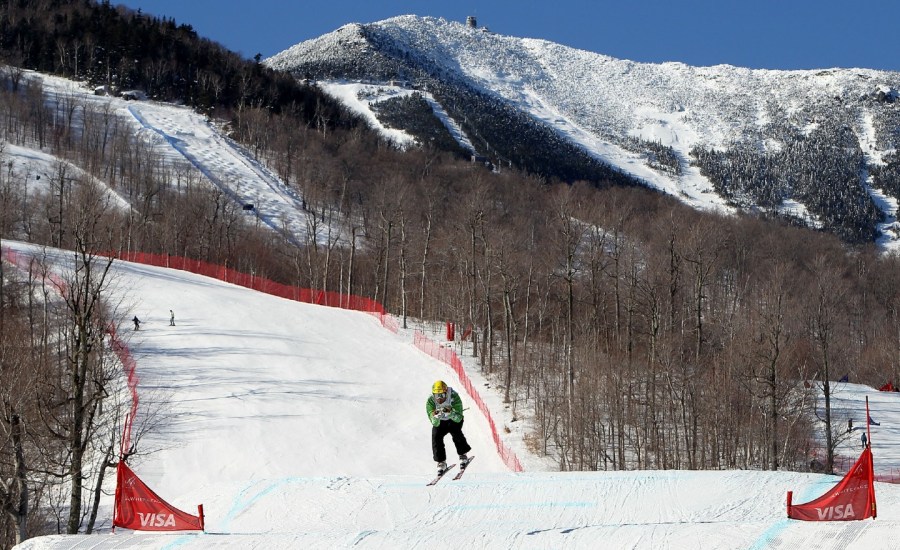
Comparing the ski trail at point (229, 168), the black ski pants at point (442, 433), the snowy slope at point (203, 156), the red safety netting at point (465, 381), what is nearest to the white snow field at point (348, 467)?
the red safety netting at point (465, 381)

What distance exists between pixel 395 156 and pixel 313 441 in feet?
348

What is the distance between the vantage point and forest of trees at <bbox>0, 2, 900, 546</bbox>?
28.6 metres

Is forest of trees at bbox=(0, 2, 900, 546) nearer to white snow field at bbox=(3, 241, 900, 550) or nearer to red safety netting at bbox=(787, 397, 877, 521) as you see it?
white snow field at bbox=(3, 241, 900, 550)

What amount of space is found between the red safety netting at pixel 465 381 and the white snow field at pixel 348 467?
0.44m

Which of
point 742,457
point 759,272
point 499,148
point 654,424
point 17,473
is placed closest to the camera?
point 17,473

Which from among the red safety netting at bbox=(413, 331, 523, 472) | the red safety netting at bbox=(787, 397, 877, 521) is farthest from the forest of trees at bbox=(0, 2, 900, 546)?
the red safety netting at bbox=(787, 397, 877, 521)

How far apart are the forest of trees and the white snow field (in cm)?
253

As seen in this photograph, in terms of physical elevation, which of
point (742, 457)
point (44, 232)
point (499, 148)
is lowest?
point (742, 457)

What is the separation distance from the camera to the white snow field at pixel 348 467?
449 inches

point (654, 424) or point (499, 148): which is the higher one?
point (499, 148)

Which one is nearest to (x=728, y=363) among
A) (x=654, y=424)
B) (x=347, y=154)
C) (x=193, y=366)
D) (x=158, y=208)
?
(x=654, y=424)

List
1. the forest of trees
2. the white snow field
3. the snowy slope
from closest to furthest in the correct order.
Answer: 1. the white snow field
2. the forest of trees
3. the snowy slope

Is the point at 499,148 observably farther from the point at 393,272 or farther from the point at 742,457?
the point at 742,457

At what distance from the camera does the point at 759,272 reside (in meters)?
91.5
